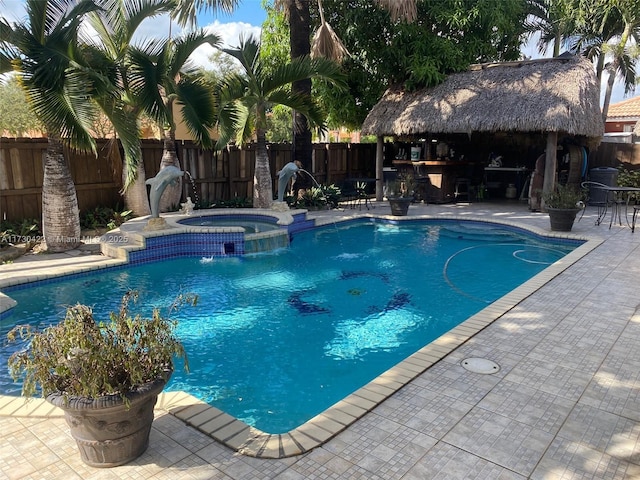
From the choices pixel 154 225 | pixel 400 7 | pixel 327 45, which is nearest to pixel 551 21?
pixel 400 7

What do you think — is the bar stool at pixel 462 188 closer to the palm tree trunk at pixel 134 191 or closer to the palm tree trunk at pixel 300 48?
the palm tree trunk at pixel 300 48

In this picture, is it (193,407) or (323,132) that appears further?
(323,132)

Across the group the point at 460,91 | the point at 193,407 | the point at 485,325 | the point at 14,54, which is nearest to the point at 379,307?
the point at 485,325

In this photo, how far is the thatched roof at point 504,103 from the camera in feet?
39.2

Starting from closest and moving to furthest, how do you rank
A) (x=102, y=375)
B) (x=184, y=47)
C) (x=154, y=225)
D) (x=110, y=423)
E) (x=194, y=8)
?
1. (x=102, y=375)
2. (x=110, y=423)
3. (x=154, y=225)
4. (x=184, y=47)
5. (x=194, y=8)

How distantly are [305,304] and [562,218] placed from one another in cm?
606

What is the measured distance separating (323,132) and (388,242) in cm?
342

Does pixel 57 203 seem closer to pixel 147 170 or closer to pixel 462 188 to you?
pixel 147 170

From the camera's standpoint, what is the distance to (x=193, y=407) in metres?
3.25

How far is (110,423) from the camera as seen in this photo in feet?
8.16

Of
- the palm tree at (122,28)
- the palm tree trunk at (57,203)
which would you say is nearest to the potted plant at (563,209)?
the palm tree at (122,28)

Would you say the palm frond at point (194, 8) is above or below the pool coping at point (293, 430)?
above

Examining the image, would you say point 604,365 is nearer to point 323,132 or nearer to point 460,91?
point 323,132

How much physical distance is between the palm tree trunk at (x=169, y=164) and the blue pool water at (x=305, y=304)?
331cm
